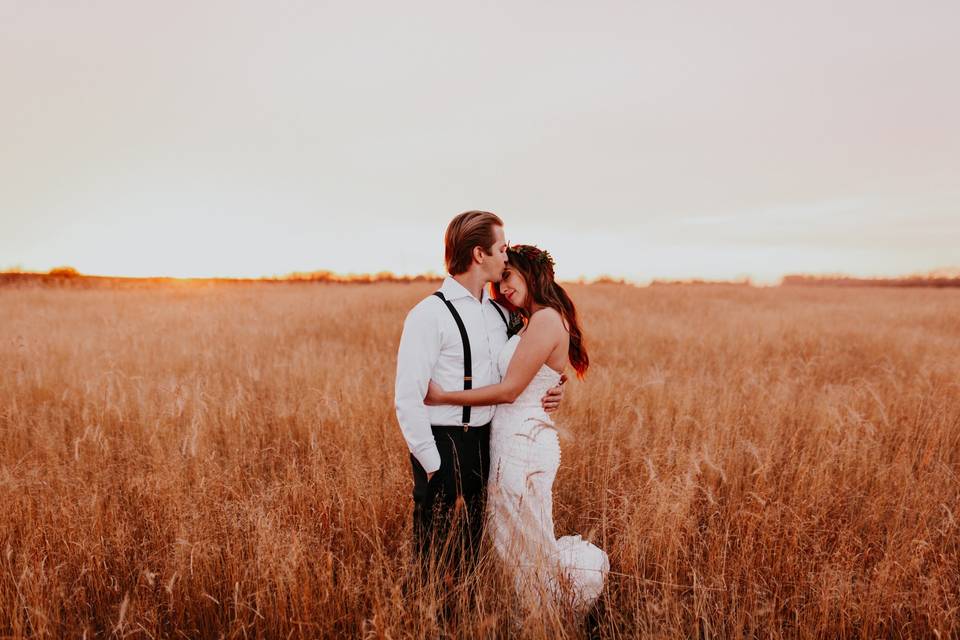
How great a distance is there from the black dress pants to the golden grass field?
163mm

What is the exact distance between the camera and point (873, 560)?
3.65 metres

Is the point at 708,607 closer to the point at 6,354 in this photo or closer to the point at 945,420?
the point at 945,420

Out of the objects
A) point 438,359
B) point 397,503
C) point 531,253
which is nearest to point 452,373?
point 438,359

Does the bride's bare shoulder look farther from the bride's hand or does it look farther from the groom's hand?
the bride's hand

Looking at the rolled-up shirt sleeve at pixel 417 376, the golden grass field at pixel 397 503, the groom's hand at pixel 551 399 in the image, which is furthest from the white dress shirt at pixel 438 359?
the golden grass field at pixel 397 503

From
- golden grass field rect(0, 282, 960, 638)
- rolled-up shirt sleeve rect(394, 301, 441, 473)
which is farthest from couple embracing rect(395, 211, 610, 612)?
golden grass field rect(0, 282, 960, 638)

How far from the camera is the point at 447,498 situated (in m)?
2.96

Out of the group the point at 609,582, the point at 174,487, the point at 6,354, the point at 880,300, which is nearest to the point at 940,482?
the point at 609,582

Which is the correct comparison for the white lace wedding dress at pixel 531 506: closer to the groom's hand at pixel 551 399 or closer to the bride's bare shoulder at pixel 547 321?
the groom's hand at pixel 551 399

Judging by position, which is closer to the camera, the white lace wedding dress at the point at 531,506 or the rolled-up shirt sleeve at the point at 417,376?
the rolled-up shirt sleeve at the point at 417,376

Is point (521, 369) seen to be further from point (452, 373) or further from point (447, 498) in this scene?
point (447, 498)

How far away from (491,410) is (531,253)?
3.23ft

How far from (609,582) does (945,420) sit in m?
4.88

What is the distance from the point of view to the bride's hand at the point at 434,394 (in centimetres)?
282
